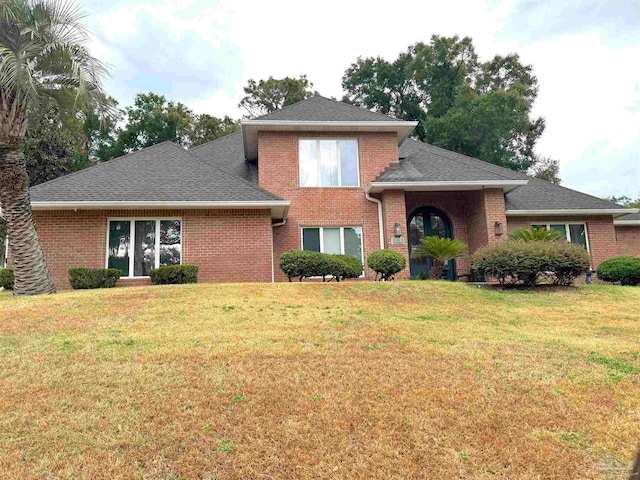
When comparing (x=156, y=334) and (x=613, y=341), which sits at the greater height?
(x=156, y=334)

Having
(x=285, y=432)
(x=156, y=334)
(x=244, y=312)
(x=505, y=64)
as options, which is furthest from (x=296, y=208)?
(x=505, y=64)

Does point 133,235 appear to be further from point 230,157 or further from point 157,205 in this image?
point 230,157

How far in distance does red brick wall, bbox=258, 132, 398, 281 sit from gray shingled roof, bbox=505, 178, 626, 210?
5416 mm

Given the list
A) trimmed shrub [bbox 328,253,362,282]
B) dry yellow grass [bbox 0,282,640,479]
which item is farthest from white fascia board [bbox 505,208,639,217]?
dry yellow grass [bbox 0,282,640,479]

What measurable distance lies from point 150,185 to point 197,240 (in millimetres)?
2313

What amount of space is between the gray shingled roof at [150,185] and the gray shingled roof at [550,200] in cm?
959

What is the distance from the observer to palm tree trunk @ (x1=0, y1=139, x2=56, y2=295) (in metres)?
11.0

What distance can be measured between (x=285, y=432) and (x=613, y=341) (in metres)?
6.02

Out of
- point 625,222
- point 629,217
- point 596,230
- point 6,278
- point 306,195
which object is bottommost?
point 6,278

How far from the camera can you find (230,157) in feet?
63.9

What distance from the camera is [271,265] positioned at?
46.5 feet

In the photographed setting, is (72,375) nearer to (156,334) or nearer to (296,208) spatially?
(156,334)

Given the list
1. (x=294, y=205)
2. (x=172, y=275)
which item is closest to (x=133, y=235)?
(x=172, y=275)

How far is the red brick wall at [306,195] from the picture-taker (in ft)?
51.4
